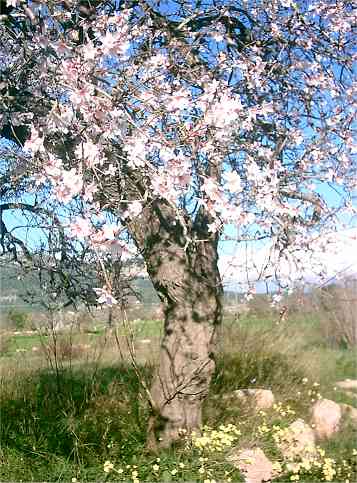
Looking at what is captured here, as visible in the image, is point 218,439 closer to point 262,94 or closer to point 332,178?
point 332,178

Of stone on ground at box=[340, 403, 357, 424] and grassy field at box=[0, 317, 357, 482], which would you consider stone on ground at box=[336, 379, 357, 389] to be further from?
stone on ground at box=[340, 403, 357, 424]

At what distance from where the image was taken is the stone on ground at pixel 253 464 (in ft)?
13.4

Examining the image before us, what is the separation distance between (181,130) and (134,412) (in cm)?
302

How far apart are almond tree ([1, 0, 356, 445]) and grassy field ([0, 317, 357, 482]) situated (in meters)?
0.40

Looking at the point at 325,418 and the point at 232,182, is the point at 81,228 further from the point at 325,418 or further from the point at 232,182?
the point at 325,418

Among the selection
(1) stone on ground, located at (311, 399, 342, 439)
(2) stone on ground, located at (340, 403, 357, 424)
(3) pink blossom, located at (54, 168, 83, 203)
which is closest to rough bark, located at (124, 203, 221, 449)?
(3) pink blossom, located at (54, 168, 83, 203)

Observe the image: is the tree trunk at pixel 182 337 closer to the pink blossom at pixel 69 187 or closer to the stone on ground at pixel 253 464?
the stone on ground at pixel 253 464

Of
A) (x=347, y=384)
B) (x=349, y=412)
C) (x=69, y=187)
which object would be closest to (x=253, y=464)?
(x=69, y=187)

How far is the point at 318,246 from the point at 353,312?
453 inches

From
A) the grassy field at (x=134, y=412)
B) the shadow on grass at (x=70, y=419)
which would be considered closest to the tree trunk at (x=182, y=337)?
the grassy field at (x=134, y=412)

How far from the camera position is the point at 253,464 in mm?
4238

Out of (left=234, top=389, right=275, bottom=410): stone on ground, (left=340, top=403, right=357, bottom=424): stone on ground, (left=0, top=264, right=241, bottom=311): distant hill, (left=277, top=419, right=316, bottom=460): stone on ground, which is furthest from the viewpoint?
(left=340, top=403, right=357, bottom=424): stone on ground

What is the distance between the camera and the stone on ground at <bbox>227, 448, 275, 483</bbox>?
4.07 metres

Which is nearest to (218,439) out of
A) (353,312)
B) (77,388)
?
(77,388)
